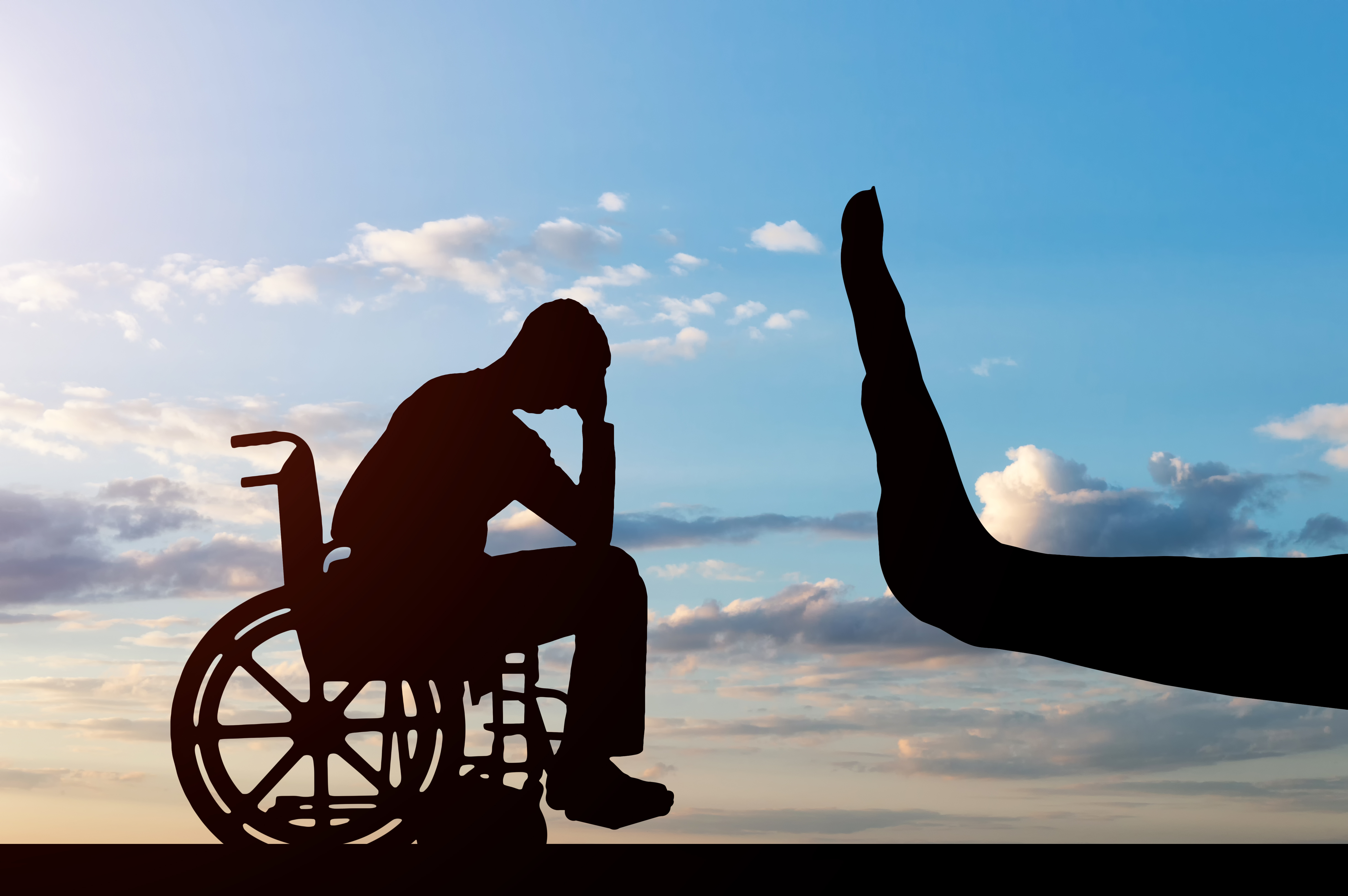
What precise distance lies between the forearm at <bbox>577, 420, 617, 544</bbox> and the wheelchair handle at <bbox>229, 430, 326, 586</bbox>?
129cm

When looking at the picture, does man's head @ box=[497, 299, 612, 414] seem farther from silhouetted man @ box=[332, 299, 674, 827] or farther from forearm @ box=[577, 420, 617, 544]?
forearm @ box=[577, 420, 617, 544]

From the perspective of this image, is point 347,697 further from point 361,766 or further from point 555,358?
point 555,358

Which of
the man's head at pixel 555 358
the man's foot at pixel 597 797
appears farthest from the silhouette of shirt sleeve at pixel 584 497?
the man's foot at pixel 597 797

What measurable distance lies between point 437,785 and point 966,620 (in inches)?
121

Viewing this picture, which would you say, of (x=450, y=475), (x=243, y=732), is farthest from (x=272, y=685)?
(x=450, y=475)

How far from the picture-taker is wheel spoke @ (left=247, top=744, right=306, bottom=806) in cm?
570

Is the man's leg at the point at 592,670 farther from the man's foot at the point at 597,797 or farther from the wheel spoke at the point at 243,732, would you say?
the wheel spoke at the point at 243,732

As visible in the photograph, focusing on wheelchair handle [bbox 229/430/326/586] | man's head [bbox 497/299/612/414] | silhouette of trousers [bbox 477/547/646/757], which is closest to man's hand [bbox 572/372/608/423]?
man's head [bbox 497/299/612/414]

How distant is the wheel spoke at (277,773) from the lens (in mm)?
5695

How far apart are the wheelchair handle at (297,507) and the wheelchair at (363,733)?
15 cm
